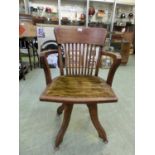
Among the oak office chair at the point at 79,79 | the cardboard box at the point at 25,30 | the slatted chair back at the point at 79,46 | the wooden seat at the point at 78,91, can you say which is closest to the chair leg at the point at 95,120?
the oak office chair at the point at 79,79

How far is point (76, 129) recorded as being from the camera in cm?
145

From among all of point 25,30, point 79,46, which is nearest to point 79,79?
point 79,46

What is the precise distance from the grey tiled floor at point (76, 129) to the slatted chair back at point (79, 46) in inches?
18.9

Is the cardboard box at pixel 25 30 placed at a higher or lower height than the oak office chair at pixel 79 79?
Answer: higher

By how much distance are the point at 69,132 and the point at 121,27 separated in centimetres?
463

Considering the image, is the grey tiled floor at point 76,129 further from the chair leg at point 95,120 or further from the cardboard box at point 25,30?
the cardboard box at point 25,30

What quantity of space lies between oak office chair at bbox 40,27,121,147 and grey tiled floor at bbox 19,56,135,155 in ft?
0.30

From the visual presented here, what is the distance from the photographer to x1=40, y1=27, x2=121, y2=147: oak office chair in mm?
1014

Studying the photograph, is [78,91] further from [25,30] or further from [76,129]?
[25,30]

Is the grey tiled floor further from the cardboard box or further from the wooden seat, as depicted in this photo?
the cardboard box

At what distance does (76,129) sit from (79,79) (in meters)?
0.46

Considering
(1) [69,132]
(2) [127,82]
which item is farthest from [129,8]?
(1) [69,132]

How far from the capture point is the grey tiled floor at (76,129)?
1.22 meters

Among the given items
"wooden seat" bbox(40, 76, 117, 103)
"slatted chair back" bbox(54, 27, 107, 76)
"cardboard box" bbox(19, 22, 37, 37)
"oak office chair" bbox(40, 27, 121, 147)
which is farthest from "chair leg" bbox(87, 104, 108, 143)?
"cardboard box" bbox(19, 22, 37, 37)
